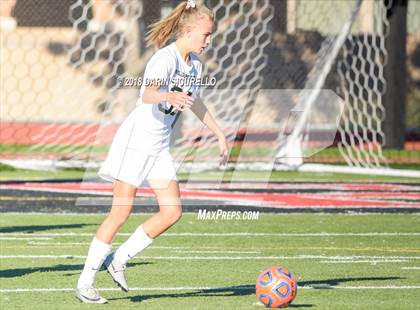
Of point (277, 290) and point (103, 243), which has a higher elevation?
point (103, 243)

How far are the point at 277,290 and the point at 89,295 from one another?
3.92 feet

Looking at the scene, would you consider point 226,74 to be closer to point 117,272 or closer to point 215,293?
point 215,293

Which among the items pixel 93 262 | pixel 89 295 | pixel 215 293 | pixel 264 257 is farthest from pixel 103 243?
pixel 264 257

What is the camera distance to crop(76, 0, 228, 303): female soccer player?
8.00m

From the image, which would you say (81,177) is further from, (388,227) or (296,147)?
(388,227)

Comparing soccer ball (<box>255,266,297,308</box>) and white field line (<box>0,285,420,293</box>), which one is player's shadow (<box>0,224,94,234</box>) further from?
soccer ball (<box>255,266,297,308</box>)

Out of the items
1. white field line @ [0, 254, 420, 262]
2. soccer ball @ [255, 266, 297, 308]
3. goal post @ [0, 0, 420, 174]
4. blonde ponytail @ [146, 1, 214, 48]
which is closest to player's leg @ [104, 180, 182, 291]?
soccer ball @ [255, 266, 297, 308]

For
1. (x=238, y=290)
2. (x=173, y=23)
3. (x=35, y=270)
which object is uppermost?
(x=173, y=23)

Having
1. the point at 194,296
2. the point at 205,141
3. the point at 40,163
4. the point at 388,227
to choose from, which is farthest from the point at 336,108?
the point at 194,296

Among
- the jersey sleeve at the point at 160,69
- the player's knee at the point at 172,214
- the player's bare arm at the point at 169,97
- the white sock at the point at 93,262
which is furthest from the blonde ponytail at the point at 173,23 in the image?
the white sock at the point at 93,262

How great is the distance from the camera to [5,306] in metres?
7.79

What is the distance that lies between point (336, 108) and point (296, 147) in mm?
8819

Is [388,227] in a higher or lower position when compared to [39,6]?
higher

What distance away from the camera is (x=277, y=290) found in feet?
25.3
